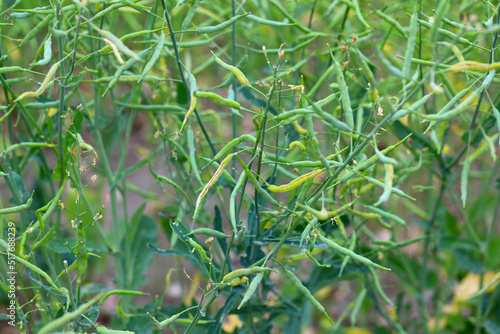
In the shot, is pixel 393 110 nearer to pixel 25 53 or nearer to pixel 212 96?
pixel 212 96

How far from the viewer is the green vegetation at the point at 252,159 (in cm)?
66

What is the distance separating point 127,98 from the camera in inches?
36.6

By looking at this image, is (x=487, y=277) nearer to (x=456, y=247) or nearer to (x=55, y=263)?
(x=456, y=247)

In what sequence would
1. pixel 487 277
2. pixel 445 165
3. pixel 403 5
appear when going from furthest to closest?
pixel 487 277 → pixel 403 5 → pixel 445 165

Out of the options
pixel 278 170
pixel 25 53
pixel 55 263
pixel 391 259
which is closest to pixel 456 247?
pixel 391 259

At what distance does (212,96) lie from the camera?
2.16 feet

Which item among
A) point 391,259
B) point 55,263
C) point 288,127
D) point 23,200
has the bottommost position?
point 391,259

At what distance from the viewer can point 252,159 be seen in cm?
66

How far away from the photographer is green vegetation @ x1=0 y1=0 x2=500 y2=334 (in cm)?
66

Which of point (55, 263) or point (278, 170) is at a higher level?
point (278, 170)

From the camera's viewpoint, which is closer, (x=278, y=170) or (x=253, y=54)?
(x=278, y=170)

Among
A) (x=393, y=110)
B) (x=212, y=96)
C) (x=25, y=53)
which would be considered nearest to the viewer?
(x=393, y=110)

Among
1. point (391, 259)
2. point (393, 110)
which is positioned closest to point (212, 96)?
point (393, 110)

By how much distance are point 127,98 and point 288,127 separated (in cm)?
31
